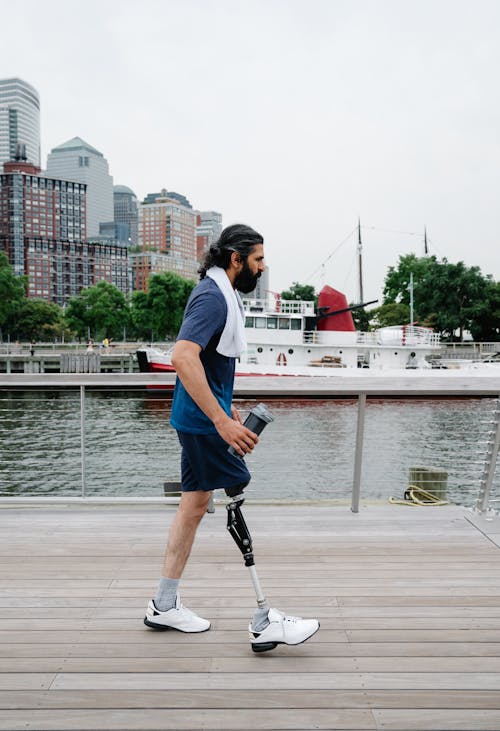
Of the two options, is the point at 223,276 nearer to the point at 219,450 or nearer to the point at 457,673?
the point at 219,450

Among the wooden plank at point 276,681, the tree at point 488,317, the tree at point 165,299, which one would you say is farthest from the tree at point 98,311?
the wooden plank at point 276,681

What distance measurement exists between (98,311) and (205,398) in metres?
70.5

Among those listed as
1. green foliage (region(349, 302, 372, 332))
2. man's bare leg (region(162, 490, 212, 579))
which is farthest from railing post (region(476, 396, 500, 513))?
green foliage (region(349, 302, 372, 332))

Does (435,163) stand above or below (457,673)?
above

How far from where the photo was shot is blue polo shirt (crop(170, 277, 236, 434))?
2.11 meters

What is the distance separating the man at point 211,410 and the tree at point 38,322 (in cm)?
6871

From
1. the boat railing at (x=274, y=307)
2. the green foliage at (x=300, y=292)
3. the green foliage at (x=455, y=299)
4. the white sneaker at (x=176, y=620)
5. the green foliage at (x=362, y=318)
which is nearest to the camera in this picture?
the white sneaker at (x=176, y=620)

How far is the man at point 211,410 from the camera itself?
81.7 inches

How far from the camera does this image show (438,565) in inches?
122

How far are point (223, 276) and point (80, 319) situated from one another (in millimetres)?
72780

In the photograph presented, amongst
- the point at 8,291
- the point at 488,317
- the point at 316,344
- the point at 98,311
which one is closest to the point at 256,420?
the point at 316,344

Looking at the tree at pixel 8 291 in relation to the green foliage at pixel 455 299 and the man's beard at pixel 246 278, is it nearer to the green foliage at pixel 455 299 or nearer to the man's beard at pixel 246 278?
the green foliage at pixel 455 299

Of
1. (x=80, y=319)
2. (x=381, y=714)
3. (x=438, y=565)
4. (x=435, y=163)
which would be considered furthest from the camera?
(x=80, y=319)

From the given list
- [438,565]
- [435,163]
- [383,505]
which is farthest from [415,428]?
[435,163]
